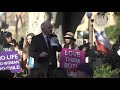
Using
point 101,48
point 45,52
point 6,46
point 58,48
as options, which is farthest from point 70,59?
point 6,46

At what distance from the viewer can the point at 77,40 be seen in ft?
31.1

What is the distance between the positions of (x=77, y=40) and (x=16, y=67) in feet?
5.50

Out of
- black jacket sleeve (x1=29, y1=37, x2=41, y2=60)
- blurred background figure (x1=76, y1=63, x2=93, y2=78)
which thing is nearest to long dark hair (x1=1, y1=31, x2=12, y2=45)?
black jacket sleeve (x1=29, y1=37, x2=41, y2=60)

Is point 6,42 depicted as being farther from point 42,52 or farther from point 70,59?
point 70,59

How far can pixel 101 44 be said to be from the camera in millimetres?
9523

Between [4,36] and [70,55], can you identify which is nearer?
[4,36]

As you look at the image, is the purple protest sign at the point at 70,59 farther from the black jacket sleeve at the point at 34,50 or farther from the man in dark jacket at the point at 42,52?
the black jacket sleeve at the point at 34,50

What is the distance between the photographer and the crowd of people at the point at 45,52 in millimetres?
9438

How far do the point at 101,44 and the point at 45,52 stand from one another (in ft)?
4.70

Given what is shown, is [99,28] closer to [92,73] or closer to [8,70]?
[92,73]

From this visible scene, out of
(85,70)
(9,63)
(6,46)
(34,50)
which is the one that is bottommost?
(85,70)

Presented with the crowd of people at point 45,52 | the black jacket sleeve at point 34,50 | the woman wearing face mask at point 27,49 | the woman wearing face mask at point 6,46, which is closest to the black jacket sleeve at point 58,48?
the crowd of people at point 45,52

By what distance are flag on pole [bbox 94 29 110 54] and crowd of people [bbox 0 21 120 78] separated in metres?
0.11

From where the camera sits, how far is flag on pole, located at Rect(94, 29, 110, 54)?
374 inches
